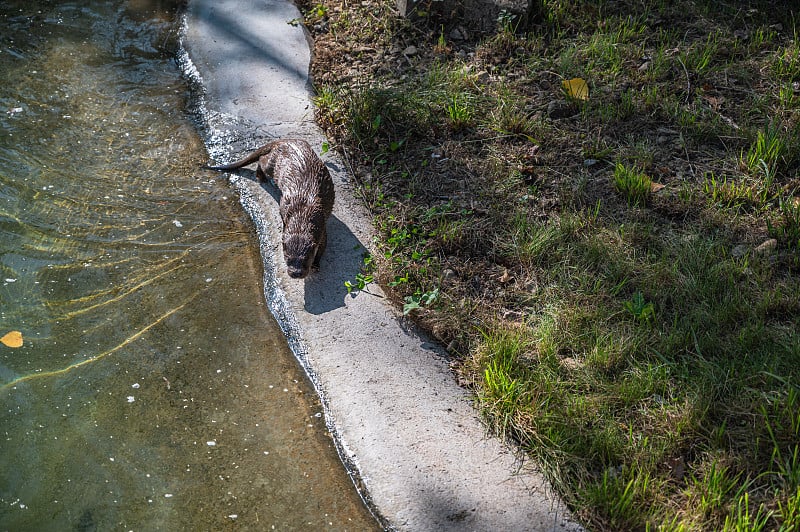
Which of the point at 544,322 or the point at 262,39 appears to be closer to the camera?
the point at 544,322

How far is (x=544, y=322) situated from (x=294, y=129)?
244 centimetres

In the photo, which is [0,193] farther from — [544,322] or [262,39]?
[544,322]

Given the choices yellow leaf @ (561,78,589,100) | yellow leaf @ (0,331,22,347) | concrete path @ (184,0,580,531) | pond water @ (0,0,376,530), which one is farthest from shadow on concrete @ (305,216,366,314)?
yellow leaf @ (561,78,589,100)

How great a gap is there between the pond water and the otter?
0.28 meters

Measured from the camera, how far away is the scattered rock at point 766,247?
3.98 metres

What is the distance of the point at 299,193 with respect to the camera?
446 cm

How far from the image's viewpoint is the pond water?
3.17 metres

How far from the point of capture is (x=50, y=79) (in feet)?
18.8

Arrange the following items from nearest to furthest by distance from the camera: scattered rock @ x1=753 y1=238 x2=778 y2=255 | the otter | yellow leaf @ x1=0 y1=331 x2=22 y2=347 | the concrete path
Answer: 1. the concrete path
2. yellow leaf @ x1=0 y1=331 x2=22 y2=347
3. scattered rock @ x1=753 y1=238 x2=778 y2=255
4. the otter

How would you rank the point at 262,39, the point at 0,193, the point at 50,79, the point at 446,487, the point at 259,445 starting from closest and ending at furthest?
the point at 446,487 < the point at 259,445 < the point at 0,193 < the point at 50,79 < the point at 262,39

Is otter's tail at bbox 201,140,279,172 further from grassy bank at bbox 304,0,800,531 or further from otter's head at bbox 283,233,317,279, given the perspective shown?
otter's head at bbox 283,233,317,279

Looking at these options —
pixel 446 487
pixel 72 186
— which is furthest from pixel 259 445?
pixel 72 186

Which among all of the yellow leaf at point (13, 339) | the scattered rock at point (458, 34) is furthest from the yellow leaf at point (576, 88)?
the yellow leaf at point (13, 339)

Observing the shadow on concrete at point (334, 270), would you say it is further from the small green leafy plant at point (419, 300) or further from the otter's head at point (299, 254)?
the small green leafy plant at point (419, 300)
